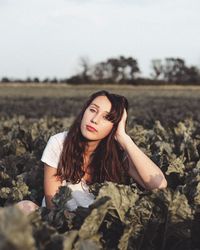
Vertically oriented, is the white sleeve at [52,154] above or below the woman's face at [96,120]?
below

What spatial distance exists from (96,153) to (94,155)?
2 centimetres

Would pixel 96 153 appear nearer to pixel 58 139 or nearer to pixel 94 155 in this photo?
pixel 94 155

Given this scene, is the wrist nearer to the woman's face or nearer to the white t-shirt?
the woman's face

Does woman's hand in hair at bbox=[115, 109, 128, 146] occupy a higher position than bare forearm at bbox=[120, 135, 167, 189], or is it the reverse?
woman's hand in hair at bbox=[115, 109, 128, 146]

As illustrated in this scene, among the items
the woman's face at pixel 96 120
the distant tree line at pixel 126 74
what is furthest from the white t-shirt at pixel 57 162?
the distant tree line at pixel 126 74

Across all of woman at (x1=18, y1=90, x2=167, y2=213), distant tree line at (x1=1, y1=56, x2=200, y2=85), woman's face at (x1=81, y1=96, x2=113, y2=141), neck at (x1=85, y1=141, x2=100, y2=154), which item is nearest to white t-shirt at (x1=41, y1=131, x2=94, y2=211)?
woman at (x1=18, y1=90, x2=167, y2=213)

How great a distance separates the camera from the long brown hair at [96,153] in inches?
168

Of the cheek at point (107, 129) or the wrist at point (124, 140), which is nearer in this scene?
the cheek at point (107, 129)

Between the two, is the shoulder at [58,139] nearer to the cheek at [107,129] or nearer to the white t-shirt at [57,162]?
the white t-shirt at [57,162]

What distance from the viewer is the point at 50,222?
308 centimetres

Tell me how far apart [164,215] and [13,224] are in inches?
61.3

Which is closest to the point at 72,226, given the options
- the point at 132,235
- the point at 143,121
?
the point at 132,235

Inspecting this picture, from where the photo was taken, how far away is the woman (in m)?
4.16

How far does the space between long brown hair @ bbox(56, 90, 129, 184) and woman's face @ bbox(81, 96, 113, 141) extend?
0.04 m
